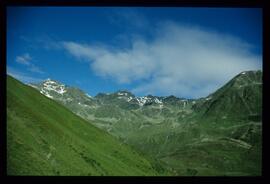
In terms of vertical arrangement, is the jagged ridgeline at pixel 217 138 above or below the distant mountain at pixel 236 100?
below

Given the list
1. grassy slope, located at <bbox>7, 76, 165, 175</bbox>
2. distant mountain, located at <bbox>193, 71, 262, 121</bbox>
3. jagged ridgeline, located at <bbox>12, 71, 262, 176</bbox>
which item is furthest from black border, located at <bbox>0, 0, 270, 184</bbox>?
distant mountain, located at <bbox>193, 71, 262, 121</bbox>

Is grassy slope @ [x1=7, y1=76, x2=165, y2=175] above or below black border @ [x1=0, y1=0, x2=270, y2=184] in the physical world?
below

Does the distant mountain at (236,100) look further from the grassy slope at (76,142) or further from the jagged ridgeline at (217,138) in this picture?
the grassy slope at (76,142)

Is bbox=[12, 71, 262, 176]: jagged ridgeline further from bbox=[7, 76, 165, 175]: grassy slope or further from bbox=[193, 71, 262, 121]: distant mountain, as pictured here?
bbox=[7, 76, 165, 175]: grassy slope

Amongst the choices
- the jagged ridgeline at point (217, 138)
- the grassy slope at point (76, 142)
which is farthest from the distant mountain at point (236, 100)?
the grassy slope at point (76, 142)

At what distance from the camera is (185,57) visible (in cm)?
12475

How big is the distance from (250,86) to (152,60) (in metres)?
39.4
